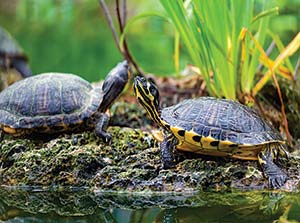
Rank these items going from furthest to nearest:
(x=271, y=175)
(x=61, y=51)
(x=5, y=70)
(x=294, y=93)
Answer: (x=61, y=51) < (x=5, y=70) < (x=294, y=93) < (x=271, y=175)

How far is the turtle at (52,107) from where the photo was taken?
8.30ft

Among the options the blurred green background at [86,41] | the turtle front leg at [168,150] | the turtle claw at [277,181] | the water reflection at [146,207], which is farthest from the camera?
the blurred green background at [86,41]

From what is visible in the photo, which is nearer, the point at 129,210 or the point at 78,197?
the point at 129,210

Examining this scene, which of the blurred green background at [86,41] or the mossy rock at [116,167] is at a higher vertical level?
the mossy rock at [116,167]

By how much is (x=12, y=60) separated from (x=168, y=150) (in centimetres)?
405

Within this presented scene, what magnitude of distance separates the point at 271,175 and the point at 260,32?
4.16 feet

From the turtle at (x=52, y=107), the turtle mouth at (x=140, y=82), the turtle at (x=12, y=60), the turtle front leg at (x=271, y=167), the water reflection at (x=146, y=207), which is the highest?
the turtle mouth at (x=140, y=82)

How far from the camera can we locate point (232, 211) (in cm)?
183

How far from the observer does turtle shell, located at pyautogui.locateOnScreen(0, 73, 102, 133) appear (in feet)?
8.30

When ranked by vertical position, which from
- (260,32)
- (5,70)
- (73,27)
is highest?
(260,32)

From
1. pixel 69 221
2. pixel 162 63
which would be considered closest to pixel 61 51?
pixel 162 63

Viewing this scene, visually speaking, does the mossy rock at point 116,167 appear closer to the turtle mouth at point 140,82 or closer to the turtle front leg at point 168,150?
the turtle front leg at point 168,150

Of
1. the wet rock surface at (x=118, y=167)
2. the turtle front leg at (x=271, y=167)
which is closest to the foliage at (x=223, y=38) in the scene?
the wet rock surface at (x=118, y=167)

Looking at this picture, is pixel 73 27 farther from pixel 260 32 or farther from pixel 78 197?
pixel 78 197
